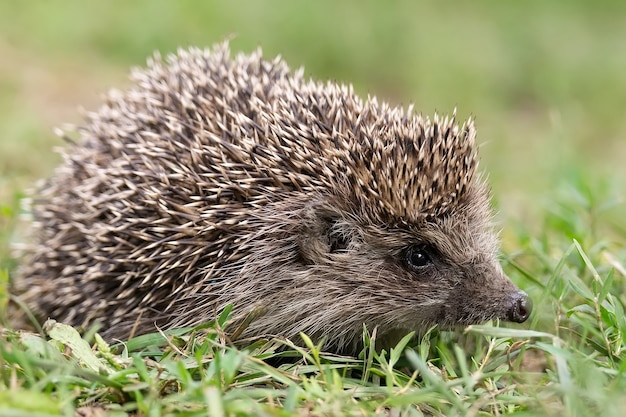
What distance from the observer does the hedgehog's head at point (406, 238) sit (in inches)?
165

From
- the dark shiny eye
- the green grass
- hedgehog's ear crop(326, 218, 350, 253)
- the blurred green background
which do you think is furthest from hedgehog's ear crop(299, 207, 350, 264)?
the blurred green background

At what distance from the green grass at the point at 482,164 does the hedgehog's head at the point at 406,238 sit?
23 centimetres

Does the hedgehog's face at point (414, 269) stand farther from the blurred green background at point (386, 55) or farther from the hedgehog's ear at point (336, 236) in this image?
the blurred green background at point (386, 55)

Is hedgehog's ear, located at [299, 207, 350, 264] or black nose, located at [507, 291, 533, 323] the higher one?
hedgehog's ear, located at [299, 207, 350, 264]

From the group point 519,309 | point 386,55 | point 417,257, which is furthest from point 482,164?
point 386,55

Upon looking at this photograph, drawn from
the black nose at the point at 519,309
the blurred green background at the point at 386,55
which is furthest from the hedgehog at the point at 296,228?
the blurred green background at the point at 386,55

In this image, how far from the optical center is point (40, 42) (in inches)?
498

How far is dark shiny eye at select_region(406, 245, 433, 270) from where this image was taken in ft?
14.1

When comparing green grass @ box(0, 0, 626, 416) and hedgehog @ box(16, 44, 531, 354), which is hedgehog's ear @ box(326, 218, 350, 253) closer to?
hedgehog @ box(16, 44, 531, 354)

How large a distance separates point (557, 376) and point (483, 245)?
946 millimetres

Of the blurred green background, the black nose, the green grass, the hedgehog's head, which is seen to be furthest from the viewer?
the blurred green background

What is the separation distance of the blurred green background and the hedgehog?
5.85 m

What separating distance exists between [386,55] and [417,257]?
10.7 m

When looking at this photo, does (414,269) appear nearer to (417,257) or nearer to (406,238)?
(417,257)
